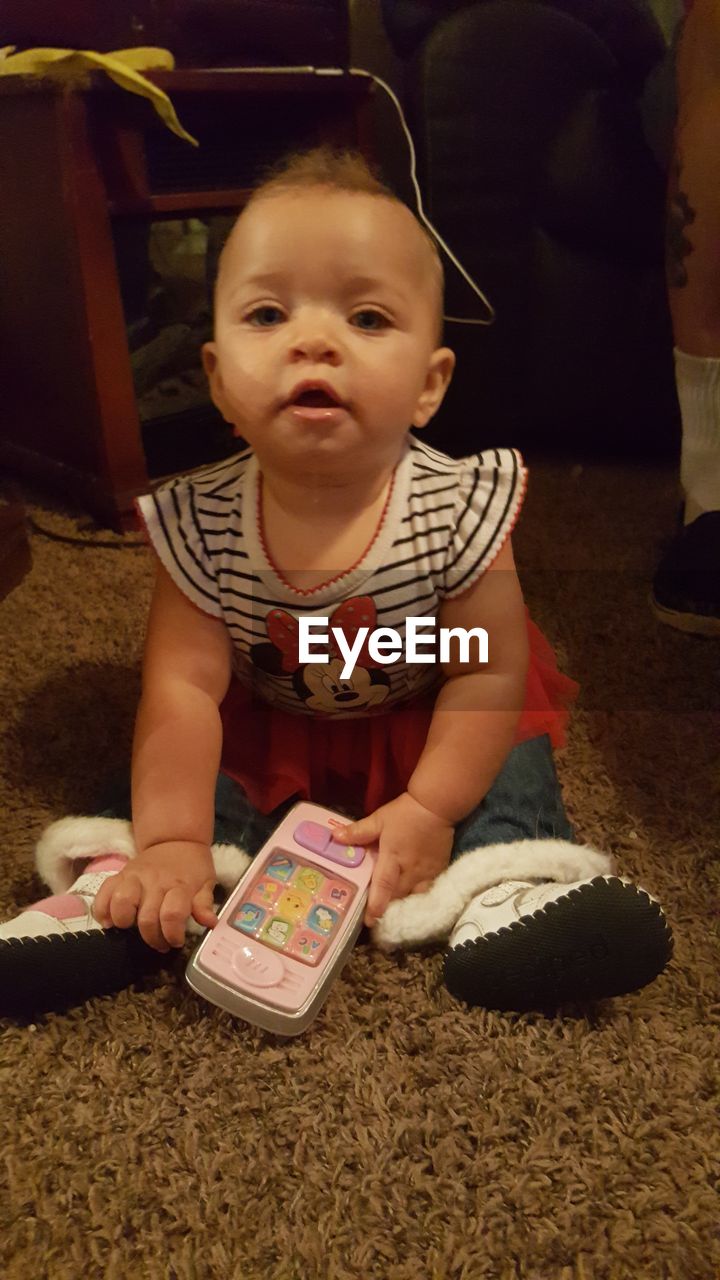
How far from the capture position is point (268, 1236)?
15.9 inches

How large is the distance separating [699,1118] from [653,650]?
0.48 metres

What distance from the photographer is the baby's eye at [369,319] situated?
0.52m

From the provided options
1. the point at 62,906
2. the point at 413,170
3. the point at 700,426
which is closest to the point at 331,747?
the point at 62,906

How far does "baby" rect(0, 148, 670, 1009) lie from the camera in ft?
1.64

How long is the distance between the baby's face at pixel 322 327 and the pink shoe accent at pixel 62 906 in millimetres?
289

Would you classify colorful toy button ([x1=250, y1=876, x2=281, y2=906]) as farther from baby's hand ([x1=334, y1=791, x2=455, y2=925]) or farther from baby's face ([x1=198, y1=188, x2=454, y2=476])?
baby's face ([x1=198, y1=188, x2=454, y2=476])

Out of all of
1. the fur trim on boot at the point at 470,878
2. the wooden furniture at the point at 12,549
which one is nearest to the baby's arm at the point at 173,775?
the fur trim on boot at the point at 470,878

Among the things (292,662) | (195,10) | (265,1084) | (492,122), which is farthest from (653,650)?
(195,10)

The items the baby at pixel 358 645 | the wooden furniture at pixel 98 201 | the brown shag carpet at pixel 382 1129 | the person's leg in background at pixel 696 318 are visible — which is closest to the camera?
the brown shag carpet at pixel 382 1129

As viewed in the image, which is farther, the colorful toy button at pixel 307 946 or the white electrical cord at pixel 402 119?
the white electrical cord at pixel 402 119

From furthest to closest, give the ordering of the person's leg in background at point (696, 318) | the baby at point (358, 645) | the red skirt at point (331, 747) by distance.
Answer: the person's leg in background at point (696, 318) < the red skirt at point (331, 747) < the baby at point (358, 645)

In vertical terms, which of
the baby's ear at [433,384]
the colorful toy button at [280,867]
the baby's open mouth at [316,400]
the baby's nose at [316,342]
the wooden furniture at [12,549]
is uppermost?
the baby's nose at [316,342]

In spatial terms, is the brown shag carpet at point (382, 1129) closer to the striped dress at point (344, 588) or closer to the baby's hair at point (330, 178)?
the striped dress at point (344, 588)

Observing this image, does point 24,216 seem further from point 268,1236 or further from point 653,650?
point 268,1236
